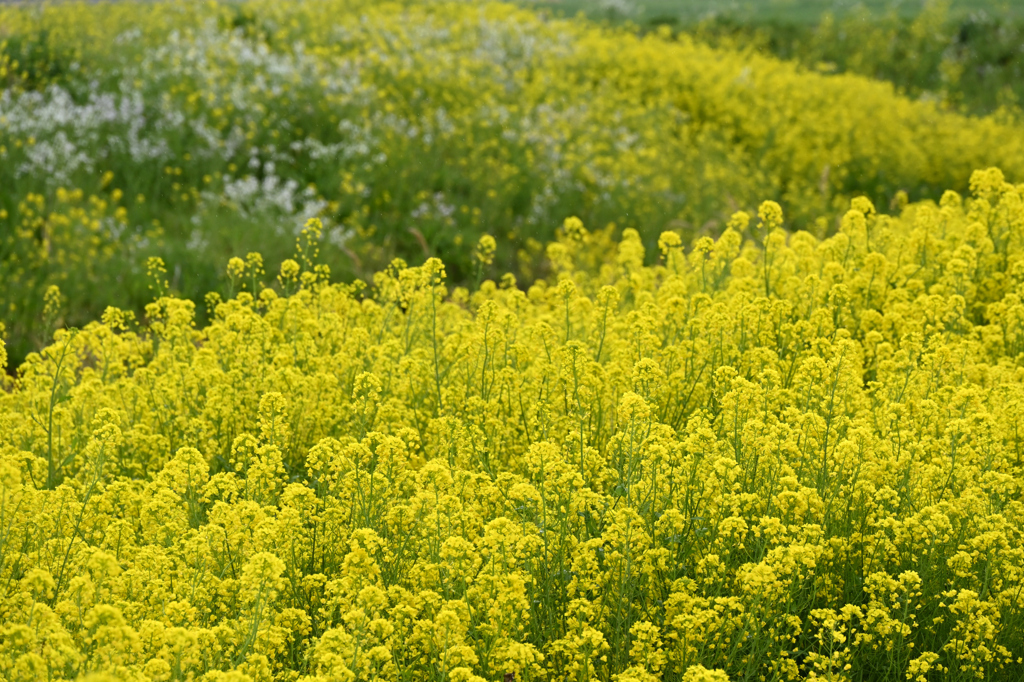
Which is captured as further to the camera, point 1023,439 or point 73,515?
point 1023,439

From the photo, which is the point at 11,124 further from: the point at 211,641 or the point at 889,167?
the point at 889,167

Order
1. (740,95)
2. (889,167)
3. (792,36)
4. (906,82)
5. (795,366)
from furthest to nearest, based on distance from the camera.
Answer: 1. (792,36)
2. (906,82)
3. (740,95)
4. (889,167)
5. (795,366)

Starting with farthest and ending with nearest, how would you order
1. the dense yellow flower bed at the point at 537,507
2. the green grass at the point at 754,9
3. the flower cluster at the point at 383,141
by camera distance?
the green grass at the point at 754,9
the flower cluster at the point at 383,141
the dense yellow flower bed at the point at 537,507

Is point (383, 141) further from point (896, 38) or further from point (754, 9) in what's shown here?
point (754, 9)

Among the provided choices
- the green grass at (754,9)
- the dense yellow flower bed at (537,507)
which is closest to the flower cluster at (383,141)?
the dense yellow flower bed at (537,507)

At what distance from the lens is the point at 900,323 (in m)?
6.21

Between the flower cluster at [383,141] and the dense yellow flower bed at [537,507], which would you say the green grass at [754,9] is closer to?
the flower cluster at [383,141]

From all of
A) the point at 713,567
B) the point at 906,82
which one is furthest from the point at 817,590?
the point at 906,82

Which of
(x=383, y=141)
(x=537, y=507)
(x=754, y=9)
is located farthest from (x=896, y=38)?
(x=537, y=507)

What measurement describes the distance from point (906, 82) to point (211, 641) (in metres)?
20.9

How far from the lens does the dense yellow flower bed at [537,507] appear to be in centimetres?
365

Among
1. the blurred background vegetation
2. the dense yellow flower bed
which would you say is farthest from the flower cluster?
the dense yellow flower bed

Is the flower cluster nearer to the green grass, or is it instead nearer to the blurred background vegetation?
the blurred background vegetation

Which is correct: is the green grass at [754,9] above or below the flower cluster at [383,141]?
above
